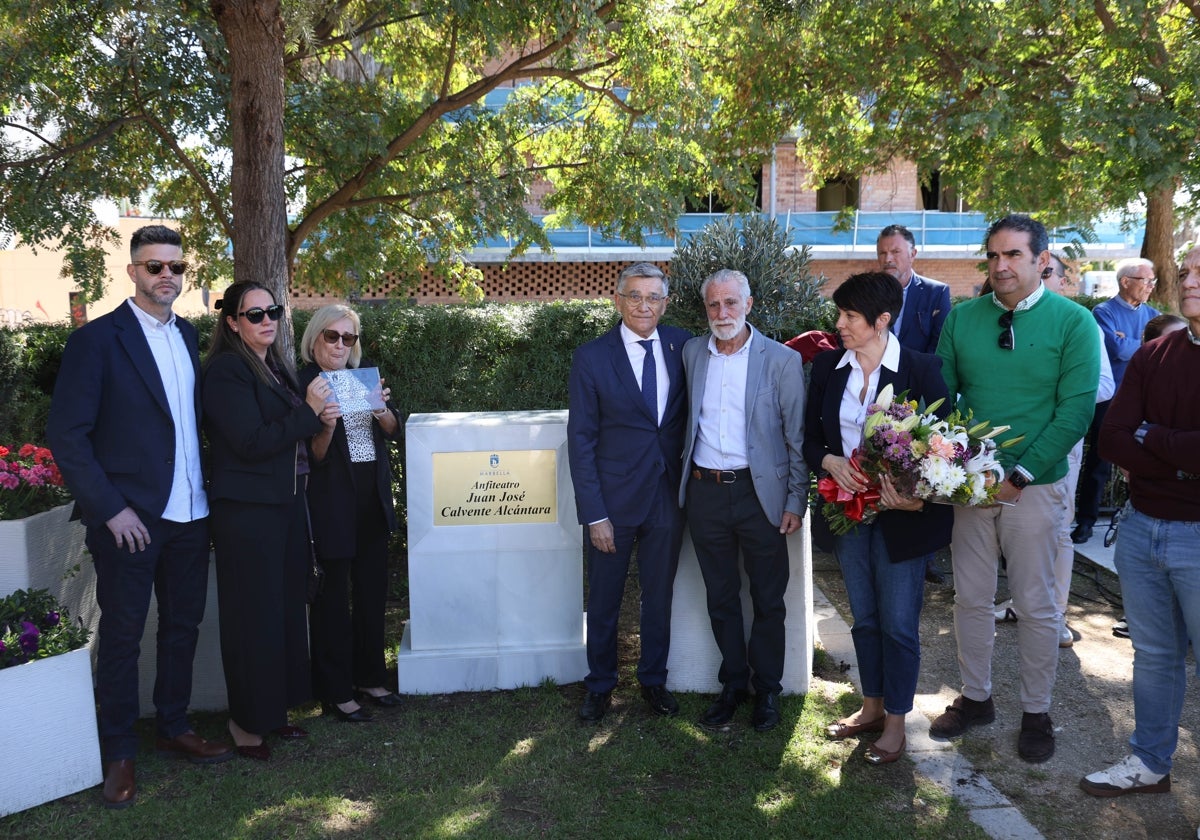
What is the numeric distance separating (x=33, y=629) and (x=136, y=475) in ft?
2.49

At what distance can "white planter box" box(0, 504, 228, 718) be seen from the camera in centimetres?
444

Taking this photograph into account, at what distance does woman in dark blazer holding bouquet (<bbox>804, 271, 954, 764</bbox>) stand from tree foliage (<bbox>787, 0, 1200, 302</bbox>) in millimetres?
5251

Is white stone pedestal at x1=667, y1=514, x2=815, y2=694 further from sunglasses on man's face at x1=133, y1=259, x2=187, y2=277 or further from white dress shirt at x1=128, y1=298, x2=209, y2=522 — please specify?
sunglasses on man's face at x1=133, y1=259, x2=187, y2=277

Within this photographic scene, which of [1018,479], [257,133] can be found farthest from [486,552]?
[257,133]

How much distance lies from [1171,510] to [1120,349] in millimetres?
3815

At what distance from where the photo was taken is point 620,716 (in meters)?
4.89

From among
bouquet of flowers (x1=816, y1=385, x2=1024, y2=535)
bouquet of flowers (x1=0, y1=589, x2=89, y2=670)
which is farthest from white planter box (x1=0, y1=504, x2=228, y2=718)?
bouquet of flowers (x1=816, y1=385, x2=1024, y2=535)

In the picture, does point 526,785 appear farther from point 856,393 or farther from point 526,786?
point 856,393

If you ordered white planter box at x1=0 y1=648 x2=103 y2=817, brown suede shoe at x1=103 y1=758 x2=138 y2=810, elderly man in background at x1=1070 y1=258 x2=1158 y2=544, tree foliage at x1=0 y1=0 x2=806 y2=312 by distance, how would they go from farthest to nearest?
elderly man in background at x1=1070 y1=258 x2=1158 y2=544 < tree foliage at x1=0 y1=0 x2=806 y2=312 < brown suede shoe at x1=103 y1=758 x2=138 y2=810 < white planter box at x1=0 y1=648 x2=103 y2=817

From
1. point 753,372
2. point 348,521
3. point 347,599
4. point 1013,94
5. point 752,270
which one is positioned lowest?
point 347,599

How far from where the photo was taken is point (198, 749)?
4.38 meters

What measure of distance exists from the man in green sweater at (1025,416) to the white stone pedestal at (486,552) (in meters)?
2.10

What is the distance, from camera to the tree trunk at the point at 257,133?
627 cm

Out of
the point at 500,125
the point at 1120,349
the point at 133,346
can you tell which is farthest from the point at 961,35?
the point at 133,346
